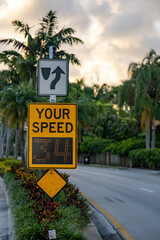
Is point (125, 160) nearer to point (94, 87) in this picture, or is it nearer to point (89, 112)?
point (89, 112)

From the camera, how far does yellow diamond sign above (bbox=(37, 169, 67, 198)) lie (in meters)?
→ 6.64

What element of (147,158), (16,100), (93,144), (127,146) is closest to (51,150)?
(16,100)

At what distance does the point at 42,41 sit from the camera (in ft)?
77.0

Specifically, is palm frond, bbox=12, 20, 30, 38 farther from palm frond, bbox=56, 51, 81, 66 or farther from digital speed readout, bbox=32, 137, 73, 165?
digital speed readout, bbox=32, 137, 73, 165

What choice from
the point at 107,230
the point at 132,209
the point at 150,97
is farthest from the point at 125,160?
the point at 107,230

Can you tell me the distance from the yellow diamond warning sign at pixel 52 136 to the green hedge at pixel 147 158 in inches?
A: 1071

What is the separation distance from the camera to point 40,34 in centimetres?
2325

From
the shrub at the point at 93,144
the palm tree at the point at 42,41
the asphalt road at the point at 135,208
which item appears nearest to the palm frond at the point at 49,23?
the palm tree at the point at 42,41

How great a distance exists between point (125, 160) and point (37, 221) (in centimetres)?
3457

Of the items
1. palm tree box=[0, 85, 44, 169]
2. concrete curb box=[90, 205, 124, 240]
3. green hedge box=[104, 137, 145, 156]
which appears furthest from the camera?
green hedge box=[104, 137, 145, 156]

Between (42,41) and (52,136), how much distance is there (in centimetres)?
1820

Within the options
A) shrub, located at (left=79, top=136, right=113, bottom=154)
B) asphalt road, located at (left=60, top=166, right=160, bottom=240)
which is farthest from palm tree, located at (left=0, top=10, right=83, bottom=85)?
shrub, located at (left=79, top=136, right=113, bottom=154)

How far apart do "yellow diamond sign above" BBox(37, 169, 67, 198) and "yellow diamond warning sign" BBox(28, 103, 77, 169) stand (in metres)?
0.55

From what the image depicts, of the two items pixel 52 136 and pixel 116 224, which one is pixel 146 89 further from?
pixel 52 136
